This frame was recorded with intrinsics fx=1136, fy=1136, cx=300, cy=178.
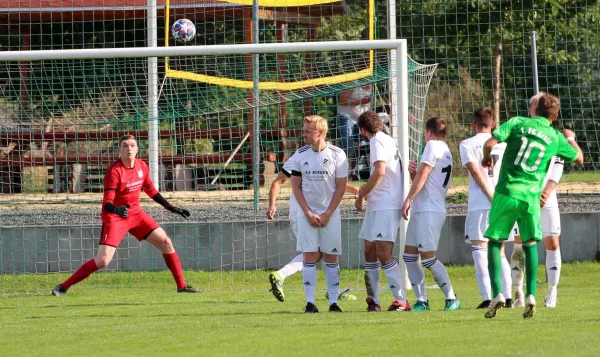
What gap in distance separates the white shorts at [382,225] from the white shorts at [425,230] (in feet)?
0.56

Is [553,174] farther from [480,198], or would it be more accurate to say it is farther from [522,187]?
[522,187]

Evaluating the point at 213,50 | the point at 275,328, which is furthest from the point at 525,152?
the point at 213,50

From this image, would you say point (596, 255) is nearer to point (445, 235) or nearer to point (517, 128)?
point (445, 235)

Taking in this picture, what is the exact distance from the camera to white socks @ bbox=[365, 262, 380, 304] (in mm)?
10570

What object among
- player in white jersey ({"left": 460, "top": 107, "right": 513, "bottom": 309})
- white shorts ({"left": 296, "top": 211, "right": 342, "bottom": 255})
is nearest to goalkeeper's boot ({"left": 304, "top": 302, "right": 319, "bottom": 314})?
white shorts ({"left": 296, "top": 211, "right": 342, "bottom": 255})

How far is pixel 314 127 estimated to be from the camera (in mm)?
10383

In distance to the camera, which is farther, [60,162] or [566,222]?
[60,162]

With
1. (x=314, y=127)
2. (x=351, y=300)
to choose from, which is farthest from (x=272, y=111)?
(x=314, y=127)

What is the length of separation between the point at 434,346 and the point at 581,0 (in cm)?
1564

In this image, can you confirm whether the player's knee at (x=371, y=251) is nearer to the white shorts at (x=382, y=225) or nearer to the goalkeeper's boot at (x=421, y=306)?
the white shorts at (x=382, y=225)

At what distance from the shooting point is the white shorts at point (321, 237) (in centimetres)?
1045

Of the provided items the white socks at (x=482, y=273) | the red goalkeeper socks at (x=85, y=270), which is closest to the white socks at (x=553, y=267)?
the white socks at (x=482, y=273)

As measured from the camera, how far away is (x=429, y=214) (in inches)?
413

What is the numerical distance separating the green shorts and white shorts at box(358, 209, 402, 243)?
1512 millimetres
